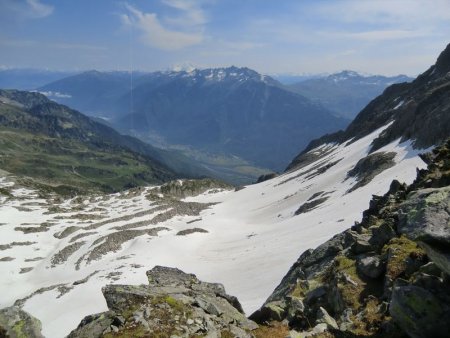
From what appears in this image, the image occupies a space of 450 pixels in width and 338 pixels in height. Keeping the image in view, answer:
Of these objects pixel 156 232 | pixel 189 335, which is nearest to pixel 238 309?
pixel 189 335

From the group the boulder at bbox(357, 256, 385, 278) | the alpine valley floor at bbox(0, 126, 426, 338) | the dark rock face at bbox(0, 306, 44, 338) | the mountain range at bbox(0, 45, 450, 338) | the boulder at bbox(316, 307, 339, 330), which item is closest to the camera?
the mountain range at bbox(0, 45, 450, 338)

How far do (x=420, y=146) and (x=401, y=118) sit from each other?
29.1 meters

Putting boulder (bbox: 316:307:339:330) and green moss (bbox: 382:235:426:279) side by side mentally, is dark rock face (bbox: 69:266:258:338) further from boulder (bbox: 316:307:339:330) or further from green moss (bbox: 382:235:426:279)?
green moss (bbox: 382:235:426:279)

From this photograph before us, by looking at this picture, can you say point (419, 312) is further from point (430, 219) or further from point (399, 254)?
point (399, 254)

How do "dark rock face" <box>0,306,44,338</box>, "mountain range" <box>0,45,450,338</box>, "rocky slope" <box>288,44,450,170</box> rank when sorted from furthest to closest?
"rocky slope" <box>288,44,450,170</box>
"dark rock face" <box>0,306,44,338</box>
"mountain range" <box>0,45,450,338</box>

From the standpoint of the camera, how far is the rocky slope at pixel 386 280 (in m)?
12.8

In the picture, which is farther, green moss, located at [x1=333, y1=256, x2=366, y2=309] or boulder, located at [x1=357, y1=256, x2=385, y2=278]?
boulder, located at [x1=357, y1=256, x2=385, y2=278]

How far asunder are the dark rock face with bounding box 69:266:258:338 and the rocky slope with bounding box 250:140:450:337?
2644mm

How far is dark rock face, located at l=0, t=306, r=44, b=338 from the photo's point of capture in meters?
18.5

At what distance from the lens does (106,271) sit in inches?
2514

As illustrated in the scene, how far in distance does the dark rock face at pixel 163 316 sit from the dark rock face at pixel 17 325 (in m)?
3.60

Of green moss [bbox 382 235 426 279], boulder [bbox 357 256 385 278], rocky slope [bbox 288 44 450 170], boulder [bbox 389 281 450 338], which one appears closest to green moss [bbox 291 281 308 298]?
boulder [bbox 357 256 385 278]

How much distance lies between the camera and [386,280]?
57.0ft

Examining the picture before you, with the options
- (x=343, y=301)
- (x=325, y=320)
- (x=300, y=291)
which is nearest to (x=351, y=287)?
(x=343, y=301)
